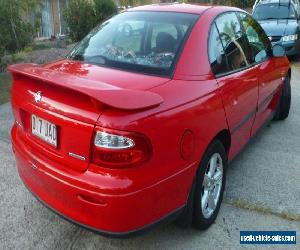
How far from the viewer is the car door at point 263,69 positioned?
4383 mm

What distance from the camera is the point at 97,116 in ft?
7.89

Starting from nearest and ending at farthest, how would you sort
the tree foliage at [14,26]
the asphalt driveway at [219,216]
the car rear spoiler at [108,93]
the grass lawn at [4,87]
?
the car rear spoiler at [108,93]
the asphalt driveway at [219,216]
the grass lawn at [4,87]
the tree foliage at [14,26]

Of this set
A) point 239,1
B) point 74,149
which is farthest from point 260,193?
point 239,1

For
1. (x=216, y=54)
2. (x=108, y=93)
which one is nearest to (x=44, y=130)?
(x=108, y=93)

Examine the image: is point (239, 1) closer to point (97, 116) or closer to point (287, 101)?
point (287, 101)

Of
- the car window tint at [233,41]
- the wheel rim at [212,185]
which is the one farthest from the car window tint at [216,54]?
the wheel rim at [212,185]

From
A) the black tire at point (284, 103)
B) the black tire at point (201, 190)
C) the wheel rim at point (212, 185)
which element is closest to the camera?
the black tire at point (201, 190)

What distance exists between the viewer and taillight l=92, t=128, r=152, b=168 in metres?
2.38

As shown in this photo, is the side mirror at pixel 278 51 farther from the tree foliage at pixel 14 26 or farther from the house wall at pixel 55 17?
the house wall at pixel 55 17

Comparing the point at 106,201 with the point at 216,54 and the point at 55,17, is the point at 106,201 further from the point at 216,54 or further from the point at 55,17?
the point at 55,17

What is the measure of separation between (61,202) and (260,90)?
2526mm

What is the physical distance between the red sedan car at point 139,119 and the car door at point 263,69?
384mm

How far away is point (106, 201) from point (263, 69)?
273cm

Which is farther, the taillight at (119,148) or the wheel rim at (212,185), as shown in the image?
the wheel rim at (212,185)
